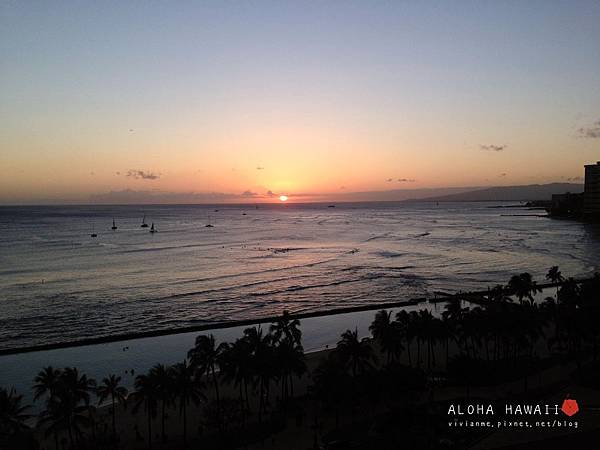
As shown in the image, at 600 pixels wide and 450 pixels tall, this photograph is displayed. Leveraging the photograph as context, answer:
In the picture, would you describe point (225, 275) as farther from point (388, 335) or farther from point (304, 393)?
point (388, 335)

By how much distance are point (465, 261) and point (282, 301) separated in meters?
49.4

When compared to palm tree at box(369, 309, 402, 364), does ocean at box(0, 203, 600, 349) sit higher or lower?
lower

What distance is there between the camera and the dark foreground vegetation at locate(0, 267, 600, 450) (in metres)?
23.8

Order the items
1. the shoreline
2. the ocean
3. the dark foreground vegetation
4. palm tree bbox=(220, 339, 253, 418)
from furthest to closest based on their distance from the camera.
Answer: the ocean < the shoreline < palm tree bbox=(220, 339, 253, 418) < the dark foreground vegetation

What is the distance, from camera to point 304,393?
111 ft

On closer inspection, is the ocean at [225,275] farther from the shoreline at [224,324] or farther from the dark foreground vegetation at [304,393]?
the dark foreground vegetation at [304,393]

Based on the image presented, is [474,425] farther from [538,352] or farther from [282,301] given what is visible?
[282,301]

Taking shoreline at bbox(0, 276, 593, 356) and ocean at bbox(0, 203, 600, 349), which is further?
ocean at bbox(0, 203, 600, 349)

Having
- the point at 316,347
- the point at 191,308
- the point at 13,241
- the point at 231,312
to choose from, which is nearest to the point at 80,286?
the point at 191,308

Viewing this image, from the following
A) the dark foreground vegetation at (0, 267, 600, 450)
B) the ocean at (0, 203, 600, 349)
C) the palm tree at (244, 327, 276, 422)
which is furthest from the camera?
the ocean at (0, 203, 600, 349)

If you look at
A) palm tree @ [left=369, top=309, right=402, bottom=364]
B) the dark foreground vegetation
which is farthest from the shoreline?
palm tree @ [left=369, top=309, right=402, bottom=364]

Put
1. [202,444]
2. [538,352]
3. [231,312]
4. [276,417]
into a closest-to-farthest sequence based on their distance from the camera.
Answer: [202,444] < [276,417] < [538,352] < [231,312]

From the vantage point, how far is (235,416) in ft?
92.4

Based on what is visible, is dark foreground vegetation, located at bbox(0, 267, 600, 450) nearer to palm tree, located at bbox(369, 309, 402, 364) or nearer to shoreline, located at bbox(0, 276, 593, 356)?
palm tree, located at bbox(369, 309, 402, 364)
